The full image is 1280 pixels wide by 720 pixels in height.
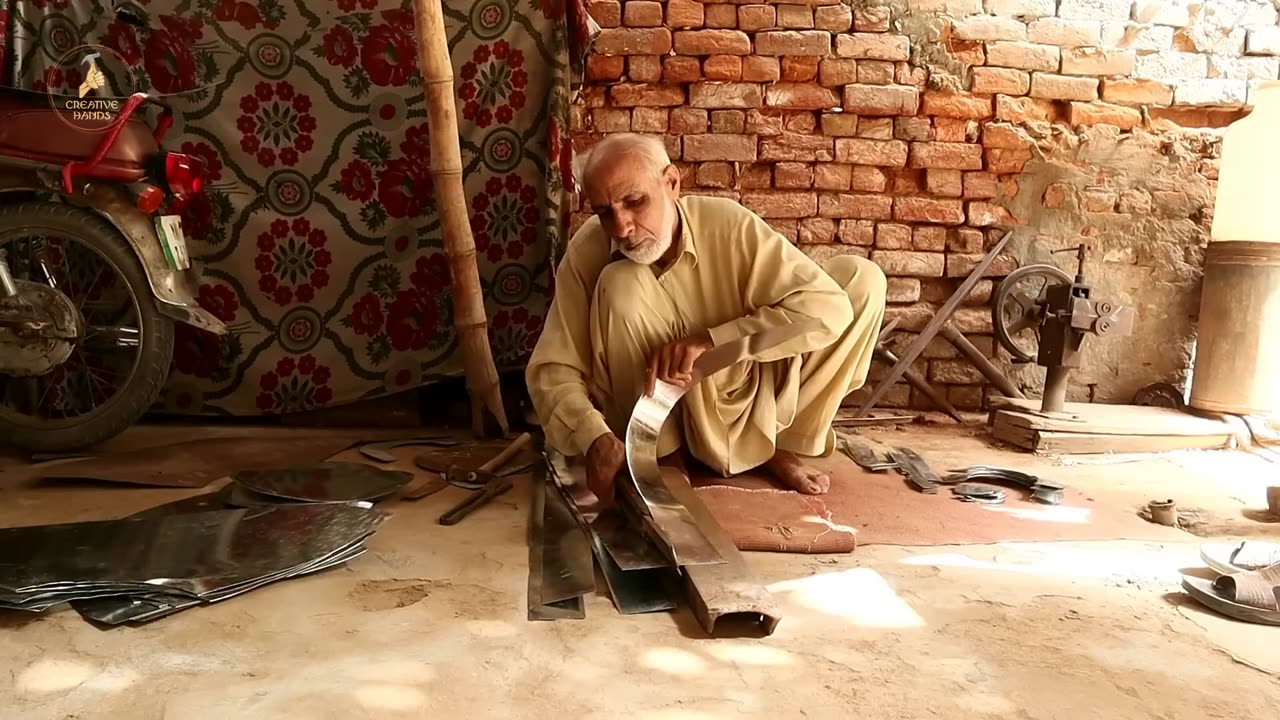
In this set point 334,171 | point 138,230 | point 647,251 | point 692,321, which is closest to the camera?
point 647,251

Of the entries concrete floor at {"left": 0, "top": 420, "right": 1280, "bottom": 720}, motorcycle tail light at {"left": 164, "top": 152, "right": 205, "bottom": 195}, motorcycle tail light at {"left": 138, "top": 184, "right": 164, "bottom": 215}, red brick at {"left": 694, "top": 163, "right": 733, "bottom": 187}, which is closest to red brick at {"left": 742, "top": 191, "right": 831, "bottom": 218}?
red brick at {"left": 694, "top": 163, "right": 733, "bottom": 187}

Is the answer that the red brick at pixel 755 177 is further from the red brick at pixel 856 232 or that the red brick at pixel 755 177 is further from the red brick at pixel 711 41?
the red brick at pixel 711 41

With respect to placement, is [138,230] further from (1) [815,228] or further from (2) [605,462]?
(1) [815,228]

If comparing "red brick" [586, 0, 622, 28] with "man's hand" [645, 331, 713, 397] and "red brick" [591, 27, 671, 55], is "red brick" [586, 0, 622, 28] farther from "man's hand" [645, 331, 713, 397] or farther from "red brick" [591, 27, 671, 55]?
"man's hand" [645, 331, 713, 397]

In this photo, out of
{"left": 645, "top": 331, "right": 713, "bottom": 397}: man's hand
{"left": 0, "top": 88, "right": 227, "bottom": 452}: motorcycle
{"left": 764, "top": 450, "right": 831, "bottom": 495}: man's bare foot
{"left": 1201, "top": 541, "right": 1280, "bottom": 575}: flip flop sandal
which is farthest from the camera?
{"left": 0, "top": 88, "right": 227, "bottom": 452}: motorcycle

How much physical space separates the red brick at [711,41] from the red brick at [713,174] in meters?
0.47

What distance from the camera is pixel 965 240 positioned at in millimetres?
3705

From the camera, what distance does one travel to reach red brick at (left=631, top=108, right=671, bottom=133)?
355cm

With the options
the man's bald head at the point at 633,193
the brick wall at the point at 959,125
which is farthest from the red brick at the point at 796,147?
the man's bald head at the point at 633,193

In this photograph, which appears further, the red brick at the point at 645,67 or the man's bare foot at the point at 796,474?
the red brick at the point at 645,67

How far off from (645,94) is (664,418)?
174 centimetres

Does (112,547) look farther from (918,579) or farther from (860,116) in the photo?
(860,116)

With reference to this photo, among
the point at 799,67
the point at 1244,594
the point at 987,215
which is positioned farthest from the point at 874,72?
the point at 1244,594

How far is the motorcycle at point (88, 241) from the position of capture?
2742 mm
